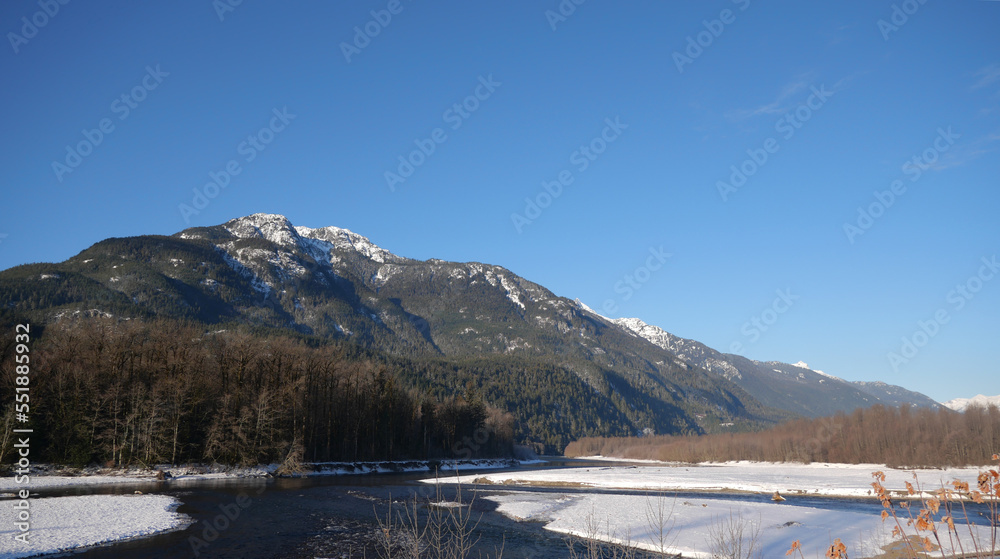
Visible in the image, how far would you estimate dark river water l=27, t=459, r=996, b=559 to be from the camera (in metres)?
21.5

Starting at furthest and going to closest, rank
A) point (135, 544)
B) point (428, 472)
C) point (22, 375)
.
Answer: point (428, 472), point (22, 375), point (135, 544)

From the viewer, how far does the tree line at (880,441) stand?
101 meters

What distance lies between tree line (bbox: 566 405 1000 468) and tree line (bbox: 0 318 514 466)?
103 metres

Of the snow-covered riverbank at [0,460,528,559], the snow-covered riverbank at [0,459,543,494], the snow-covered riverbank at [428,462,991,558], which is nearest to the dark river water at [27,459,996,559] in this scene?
the snow-covered riverbank at [0,460,528,559]

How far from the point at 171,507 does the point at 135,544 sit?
9.98m

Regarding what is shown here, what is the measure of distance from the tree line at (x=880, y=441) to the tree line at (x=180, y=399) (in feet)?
339

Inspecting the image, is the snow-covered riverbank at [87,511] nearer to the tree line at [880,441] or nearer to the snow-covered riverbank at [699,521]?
the snow-covered riverbank at [699,521]

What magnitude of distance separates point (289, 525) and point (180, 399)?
35700mm

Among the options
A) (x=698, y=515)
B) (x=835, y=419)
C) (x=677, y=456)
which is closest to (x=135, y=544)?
(x=698, y=515)

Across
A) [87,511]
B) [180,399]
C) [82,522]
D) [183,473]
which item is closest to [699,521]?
[82,522]

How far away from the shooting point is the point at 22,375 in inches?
1763

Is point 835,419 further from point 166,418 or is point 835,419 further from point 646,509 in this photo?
point 166,418

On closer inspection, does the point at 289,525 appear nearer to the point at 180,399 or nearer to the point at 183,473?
the point at 183,473

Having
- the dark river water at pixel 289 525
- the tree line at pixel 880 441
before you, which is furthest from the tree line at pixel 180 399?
the tree line at pixel 880 441
